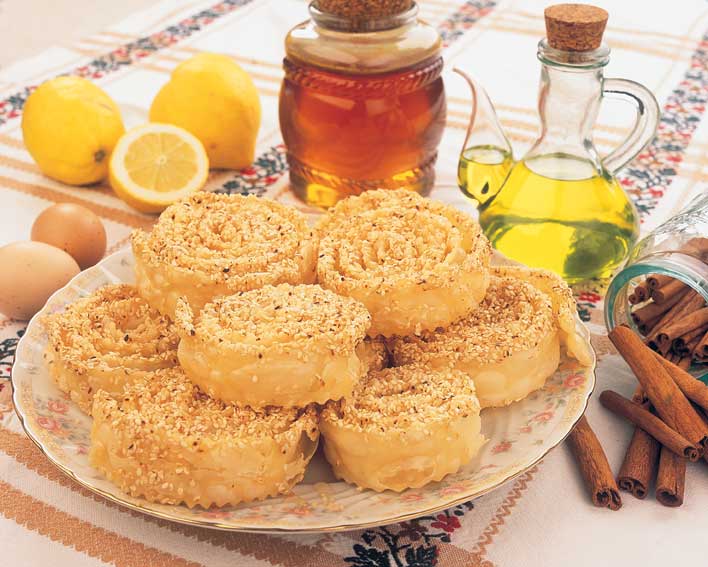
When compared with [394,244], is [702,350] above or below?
below

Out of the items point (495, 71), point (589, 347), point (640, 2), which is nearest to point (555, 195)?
point (589, 347)

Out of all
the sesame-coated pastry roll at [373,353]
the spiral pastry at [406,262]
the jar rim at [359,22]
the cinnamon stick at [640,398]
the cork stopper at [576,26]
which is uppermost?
the cork stopper at [576,26]

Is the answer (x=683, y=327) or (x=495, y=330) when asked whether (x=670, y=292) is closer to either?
(x=683, y=327)

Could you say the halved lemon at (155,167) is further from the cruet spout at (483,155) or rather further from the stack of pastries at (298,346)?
the cruet spout at (483,155)

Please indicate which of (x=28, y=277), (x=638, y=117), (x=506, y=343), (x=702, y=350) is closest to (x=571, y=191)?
(x=638, y=117)

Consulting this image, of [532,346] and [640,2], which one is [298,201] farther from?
[640,2]

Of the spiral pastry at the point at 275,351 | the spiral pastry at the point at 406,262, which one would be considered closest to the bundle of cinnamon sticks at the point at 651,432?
the spiral pastry at the point at 406,262
